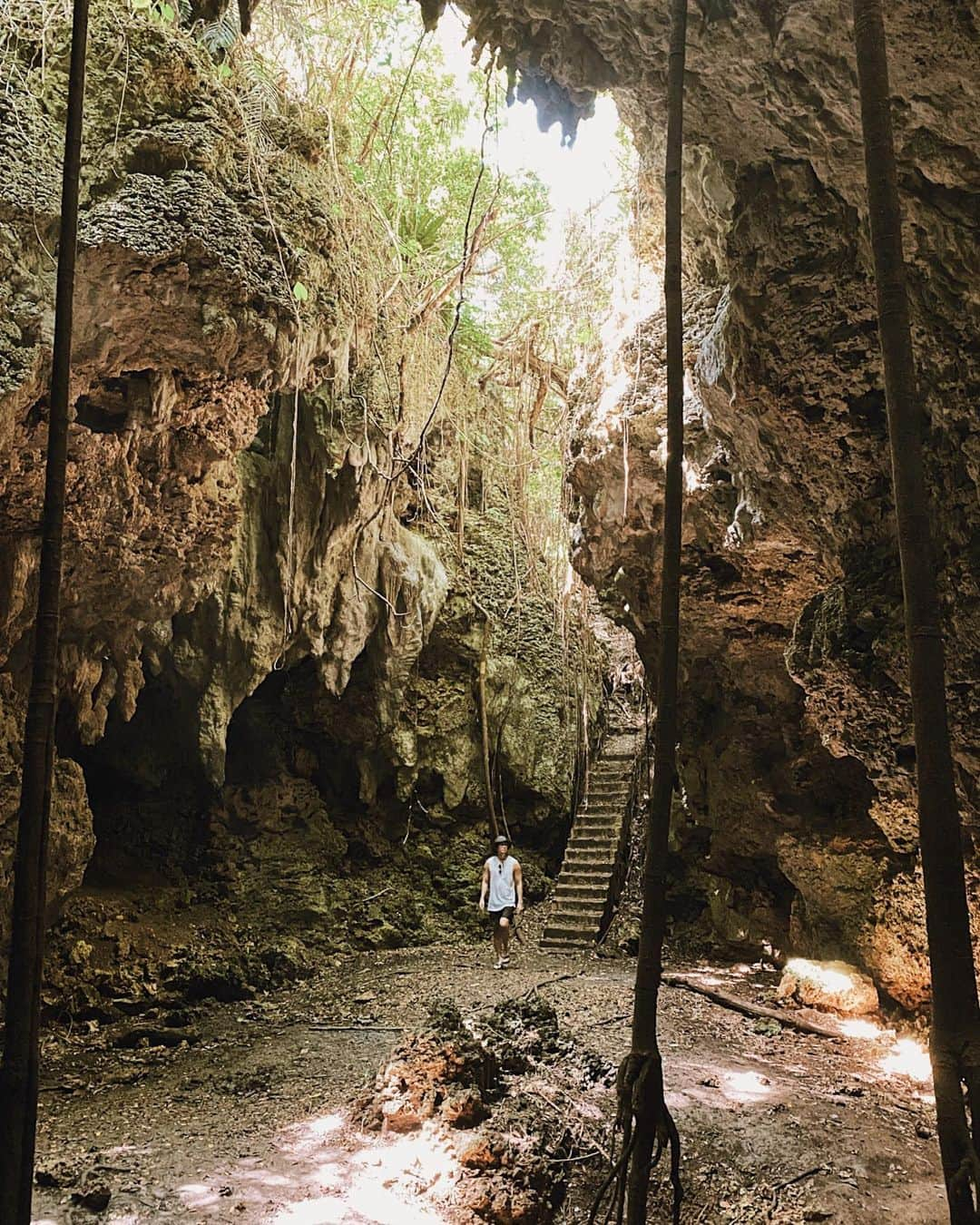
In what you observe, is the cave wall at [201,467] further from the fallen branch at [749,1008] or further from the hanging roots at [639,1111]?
the hanging roots at [639,1111]

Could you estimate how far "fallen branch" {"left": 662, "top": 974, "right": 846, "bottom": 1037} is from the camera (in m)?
6.16

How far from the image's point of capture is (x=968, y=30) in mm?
3072

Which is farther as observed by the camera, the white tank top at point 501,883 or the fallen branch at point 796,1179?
the white tank top at point 501,883

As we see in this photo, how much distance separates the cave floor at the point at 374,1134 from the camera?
151 inches

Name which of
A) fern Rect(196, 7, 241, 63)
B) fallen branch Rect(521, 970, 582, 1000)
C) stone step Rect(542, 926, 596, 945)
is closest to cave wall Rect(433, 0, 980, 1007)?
fern Rect(196, 7, 241, 63)

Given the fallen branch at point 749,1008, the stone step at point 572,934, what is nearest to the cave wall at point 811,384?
the fallen branch at point 749,1008

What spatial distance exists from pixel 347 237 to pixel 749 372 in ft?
11.3

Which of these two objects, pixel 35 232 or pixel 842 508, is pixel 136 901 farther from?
pixel 842 508

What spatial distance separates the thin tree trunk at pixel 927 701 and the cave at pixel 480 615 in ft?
0.04

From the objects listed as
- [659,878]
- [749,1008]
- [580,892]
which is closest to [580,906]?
[580,892]

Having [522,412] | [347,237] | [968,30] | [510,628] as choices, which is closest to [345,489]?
[522,412]

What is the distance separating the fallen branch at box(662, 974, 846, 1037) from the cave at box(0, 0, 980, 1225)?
0.05 m

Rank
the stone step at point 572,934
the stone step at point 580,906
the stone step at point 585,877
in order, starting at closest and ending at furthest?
the stone step at point 572,934, the stone step at point 580,906, the stone step at point 585,877

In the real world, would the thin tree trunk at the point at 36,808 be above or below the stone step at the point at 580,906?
above
